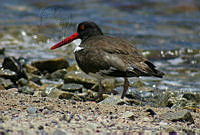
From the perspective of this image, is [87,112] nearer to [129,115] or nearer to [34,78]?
[129,115]

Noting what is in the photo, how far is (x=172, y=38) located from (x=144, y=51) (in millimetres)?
2177

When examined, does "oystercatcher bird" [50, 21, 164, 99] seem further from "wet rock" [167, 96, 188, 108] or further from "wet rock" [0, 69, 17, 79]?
"wet rock" [0, 69, 17, 79]

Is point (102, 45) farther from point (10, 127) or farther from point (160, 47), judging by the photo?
point (160, 47)

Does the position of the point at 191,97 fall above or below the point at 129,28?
below

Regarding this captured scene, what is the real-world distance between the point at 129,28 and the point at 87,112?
30.2ft

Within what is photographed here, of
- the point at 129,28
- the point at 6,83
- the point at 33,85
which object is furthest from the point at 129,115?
the point at 129,28

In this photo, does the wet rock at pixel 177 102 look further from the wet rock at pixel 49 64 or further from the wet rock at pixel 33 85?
the wet rock at pixel 49 64

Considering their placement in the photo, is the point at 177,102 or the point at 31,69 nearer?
the point at 177,102

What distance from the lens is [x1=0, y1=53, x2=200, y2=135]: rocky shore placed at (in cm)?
328

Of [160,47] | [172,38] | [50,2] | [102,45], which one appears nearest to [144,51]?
[160,47]

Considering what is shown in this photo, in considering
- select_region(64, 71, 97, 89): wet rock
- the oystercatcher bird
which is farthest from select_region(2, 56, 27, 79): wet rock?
the oystercatcher bird

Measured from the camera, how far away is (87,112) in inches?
156

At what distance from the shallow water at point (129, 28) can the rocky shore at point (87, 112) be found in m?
1.32

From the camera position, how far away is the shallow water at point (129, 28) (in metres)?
8.25
